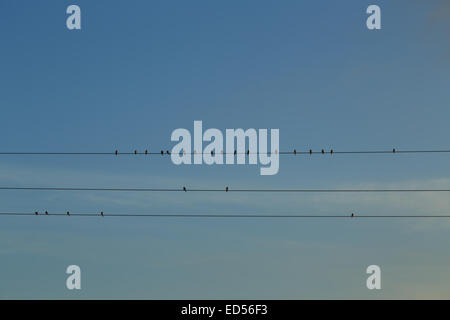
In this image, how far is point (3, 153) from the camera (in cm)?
5581
